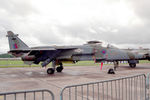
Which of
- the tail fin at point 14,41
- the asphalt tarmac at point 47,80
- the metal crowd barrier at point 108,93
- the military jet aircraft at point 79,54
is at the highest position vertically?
A: the tail fin at point 14,41

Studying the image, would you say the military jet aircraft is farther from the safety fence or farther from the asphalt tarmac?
the safety fence

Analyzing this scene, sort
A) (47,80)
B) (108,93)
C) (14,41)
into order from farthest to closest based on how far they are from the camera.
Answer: (14,41), (47,80), (108,93)

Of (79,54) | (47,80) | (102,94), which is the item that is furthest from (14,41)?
(102,94)

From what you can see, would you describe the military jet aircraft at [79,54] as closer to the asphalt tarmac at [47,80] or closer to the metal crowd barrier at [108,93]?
the asphalt tarmac at [47,80]

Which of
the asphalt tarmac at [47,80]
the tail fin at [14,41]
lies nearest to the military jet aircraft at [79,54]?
the asphalt tarmac at [47,80]

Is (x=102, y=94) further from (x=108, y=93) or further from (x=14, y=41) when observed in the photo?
(x=14, y=41)

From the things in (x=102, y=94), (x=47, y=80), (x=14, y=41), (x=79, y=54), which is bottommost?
(x=47, y=80)

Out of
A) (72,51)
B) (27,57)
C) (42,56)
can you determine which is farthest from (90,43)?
(27,57)

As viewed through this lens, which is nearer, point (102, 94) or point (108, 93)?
point (102, 94)

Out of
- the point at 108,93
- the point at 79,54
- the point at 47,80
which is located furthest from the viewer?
the point at 79,54

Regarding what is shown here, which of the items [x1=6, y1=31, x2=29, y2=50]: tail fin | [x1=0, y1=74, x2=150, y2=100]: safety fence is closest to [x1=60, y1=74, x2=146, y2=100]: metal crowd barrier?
[x1=0, y1=74, x2=150, y2=100]: safety fence

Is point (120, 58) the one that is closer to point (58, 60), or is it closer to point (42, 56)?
point (58, 60)

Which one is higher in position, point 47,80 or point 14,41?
point 14,41

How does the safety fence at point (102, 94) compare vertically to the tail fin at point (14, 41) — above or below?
below
